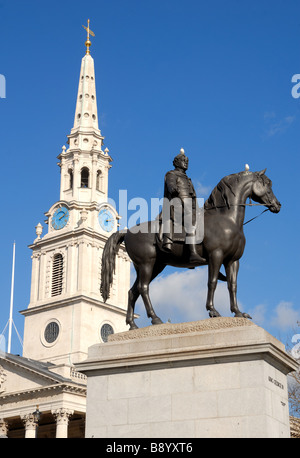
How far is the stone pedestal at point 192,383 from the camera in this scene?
13.8 meters

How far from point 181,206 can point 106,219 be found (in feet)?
223

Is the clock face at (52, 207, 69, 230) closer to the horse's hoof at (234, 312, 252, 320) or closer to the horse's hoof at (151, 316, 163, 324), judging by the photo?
the horse's hoof at (151, 316, 163, 324)

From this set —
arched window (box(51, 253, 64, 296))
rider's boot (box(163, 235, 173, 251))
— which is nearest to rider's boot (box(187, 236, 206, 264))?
rider's boot (box(163, 235, 173, 251))

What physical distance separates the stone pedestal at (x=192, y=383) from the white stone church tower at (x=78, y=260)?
59545 mm

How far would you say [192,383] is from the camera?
14.4 meters

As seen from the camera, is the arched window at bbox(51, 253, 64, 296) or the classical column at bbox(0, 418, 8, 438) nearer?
the classical column at bbox(0, 418, 8, 438)

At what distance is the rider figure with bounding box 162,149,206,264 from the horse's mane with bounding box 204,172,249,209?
366 millimetres

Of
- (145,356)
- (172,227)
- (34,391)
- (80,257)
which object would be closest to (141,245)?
(172,227)

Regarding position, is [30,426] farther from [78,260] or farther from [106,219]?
[106,219]

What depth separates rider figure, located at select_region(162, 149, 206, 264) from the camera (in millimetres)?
Result: 15922
